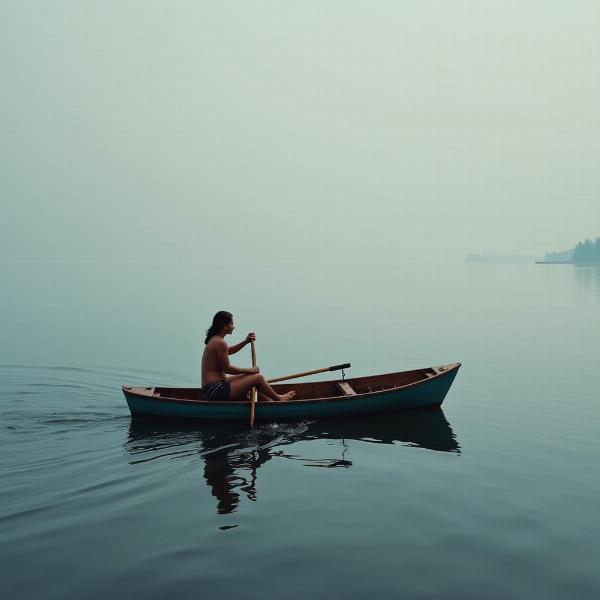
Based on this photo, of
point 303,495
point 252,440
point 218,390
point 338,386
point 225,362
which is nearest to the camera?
point 303,495

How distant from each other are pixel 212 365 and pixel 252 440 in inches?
78.1


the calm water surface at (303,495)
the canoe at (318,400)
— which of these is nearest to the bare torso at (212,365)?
the canoe at (318,400)

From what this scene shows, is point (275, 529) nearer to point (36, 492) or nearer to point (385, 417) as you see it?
point (36, 492)

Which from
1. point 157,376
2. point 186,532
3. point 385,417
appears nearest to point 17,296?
point 157,376

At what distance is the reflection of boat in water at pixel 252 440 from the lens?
388 inches

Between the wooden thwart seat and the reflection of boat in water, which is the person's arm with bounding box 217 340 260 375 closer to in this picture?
the reflection of boat in water

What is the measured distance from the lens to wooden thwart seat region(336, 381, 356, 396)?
46.2 feet

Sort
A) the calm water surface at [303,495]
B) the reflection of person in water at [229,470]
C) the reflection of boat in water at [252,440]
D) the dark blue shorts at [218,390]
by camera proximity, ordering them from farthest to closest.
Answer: the dark blue shorts at [218,390] → the reflection of boat in water at [252,440] → the reflection of person in water at [229,470] → the calm water surface at [303,495]

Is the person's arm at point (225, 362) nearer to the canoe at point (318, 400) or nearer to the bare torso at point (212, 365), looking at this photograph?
the bare torso at point (212, 365)

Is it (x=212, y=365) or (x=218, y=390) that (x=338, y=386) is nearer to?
(x=218, y=390)

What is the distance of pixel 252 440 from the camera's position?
466 inches

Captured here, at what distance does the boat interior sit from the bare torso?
4.38ft

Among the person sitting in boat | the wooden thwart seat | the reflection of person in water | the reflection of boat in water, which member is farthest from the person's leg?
the wooden thwart seat

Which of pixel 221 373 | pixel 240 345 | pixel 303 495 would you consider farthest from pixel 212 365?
pixel 303 495
